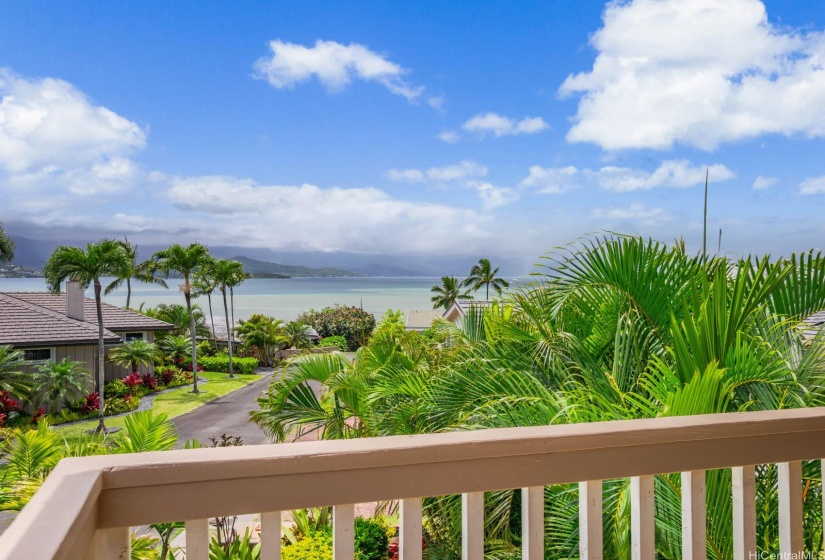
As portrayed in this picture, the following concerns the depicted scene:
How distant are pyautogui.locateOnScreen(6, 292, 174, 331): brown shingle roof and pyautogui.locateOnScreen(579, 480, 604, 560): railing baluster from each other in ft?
80.1

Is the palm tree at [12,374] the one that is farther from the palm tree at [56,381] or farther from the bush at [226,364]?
the bush at [226,364]

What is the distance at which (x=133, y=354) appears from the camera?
22.2 metres

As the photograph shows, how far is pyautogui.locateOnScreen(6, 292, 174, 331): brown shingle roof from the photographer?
22.7m

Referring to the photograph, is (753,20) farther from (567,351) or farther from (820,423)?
(820,423)

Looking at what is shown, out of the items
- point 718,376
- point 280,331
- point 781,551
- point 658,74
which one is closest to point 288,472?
point 781,551

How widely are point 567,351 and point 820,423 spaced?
5.53 ft

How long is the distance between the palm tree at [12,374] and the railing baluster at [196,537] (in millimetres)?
19631

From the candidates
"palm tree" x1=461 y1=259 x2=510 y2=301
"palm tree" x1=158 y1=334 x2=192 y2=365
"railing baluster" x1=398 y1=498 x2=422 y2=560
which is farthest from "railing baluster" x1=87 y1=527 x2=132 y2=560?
"palm tree" x1=461 y1=259 x2=510 y2=301

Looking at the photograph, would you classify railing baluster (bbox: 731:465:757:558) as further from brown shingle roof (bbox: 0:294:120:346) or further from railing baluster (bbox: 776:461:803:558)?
brown shingle roof (bbox: 0:294:120:346)

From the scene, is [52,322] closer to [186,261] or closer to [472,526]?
[186,261]

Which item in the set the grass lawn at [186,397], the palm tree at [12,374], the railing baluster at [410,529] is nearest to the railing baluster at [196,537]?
the railing baluster at [410,529]

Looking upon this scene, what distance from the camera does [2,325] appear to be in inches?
770

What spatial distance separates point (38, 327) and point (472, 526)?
23529 millimetres

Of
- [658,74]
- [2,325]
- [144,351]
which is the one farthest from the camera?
[658,74]
